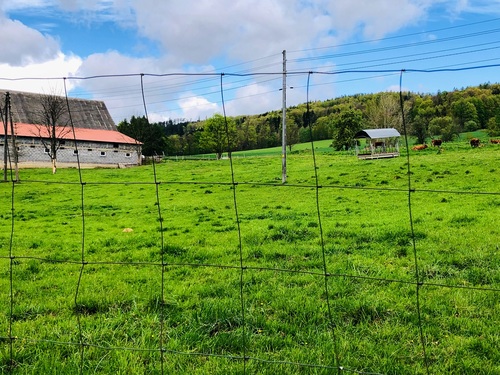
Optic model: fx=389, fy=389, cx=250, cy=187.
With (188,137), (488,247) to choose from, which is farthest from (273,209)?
(188,137)

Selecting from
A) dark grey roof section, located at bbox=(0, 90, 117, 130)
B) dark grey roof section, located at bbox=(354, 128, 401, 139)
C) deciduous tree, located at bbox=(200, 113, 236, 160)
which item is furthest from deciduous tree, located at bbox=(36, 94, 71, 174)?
dark grey roof section, located at bbox=(354, 128, 401, 139)

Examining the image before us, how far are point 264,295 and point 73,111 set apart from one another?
54.3m

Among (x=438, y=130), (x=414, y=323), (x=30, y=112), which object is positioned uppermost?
(x=30, y=112)

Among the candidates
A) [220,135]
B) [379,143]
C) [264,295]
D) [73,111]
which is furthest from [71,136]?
[264,295]

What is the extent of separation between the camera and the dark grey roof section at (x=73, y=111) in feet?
161

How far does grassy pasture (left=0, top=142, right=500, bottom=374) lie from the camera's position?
314 cm

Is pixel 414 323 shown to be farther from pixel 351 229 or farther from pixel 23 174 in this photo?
pixel 23 174

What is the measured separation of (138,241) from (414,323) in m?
5.62

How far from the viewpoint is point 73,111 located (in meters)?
51.9

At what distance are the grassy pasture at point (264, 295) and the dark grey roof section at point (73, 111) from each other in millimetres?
44834

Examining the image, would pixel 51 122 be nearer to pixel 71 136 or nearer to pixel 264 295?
pixel 71 136

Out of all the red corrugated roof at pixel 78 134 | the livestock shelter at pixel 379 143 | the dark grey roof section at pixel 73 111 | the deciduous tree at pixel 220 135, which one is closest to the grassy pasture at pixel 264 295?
the deciduous tree at pixel 220 135

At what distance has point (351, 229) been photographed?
7.77 m

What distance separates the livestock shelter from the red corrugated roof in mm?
A: 27582
